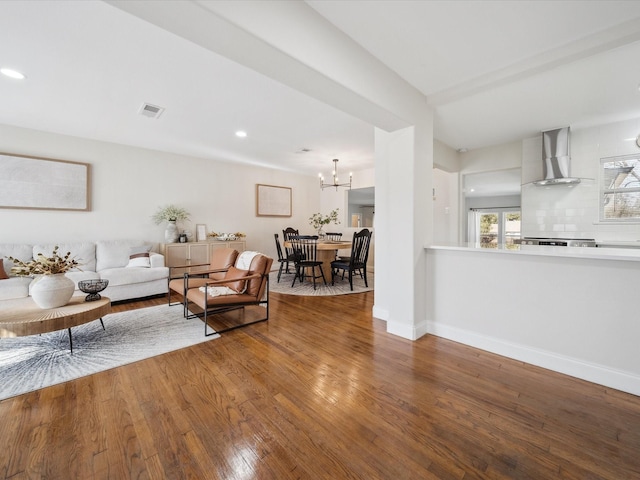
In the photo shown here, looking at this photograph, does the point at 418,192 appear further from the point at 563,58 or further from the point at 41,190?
the point at 41,190

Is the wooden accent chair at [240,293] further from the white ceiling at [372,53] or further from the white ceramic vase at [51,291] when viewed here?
the white ceiling at [372,53]

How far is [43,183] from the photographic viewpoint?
13.5ft

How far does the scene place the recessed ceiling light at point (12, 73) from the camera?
2.54 m

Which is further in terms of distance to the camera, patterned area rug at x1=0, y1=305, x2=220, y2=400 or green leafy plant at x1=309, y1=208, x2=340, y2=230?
green leafy plant at x1=309, y1=208, x2=340, y2=230

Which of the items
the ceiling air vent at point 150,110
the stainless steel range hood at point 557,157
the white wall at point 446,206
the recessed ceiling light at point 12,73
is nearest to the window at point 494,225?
the white wall at point 446,206

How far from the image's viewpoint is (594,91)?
264 cm

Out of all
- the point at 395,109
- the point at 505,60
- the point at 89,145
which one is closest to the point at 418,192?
the point at 395,109

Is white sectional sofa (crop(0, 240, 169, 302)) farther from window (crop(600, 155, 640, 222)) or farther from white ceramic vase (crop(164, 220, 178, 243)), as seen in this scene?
window (crop(600, 155, 640, 222))

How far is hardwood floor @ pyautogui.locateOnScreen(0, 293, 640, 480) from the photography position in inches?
50.9

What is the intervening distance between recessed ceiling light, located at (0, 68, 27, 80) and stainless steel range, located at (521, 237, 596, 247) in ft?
20.5

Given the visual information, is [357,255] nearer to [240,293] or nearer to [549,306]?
[240,293]

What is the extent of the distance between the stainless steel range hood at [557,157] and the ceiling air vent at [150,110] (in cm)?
507

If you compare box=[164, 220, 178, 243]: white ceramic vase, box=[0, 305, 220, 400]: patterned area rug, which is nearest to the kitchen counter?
box=[0, 305, 220, 400]: patterned area rug

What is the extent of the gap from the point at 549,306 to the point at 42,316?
13.7 ft
